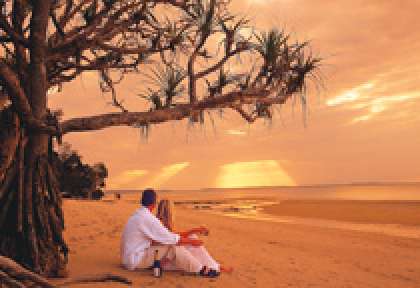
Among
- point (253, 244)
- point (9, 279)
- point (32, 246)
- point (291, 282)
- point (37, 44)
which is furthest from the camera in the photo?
point (253, 244)

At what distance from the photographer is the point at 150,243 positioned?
7.52 meters

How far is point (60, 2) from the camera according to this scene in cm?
925

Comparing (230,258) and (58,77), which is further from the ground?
(58,77)

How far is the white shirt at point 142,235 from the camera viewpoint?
729 centimetres

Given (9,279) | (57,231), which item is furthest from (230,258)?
(9,279)

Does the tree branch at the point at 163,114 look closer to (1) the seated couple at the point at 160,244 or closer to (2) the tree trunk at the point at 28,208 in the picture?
(2) the tree trunk at the point at 28,208

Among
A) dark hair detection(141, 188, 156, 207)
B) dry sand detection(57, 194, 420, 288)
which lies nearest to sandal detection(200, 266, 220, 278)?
dry sand detection(57, 194, 420, 288)

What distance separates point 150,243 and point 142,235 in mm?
203

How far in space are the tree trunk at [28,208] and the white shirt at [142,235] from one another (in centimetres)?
101

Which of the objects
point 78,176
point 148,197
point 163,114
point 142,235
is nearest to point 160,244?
point 142,235

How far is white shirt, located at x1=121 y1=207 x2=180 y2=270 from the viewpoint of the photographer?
7293 millimetres

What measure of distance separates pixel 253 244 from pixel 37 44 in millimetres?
7805

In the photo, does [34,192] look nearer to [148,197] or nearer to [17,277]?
[148,197]

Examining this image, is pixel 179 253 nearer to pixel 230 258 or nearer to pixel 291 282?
pixel 291 282
